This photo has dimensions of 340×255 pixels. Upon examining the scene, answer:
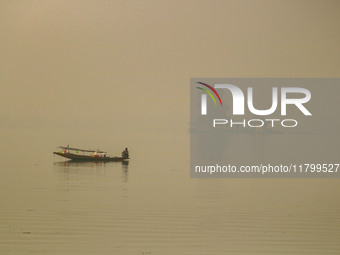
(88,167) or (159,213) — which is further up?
(88,167)

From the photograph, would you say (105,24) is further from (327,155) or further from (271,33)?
(327,155)

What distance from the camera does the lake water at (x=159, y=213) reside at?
4219 millimetres

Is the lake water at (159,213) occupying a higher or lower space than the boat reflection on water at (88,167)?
lower

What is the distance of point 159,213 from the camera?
5.36m

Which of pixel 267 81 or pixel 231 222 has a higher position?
pixel 267 81

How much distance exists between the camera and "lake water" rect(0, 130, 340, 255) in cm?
422

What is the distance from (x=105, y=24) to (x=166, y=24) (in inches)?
39.8

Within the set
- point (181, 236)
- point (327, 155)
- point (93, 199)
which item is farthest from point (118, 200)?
point (327, 155)

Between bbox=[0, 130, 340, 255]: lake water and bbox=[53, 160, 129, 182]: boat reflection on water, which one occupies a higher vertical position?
bbox=[53, 160, 129, 182]: boat reflection on water

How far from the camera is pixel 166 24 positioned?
29.8 ft

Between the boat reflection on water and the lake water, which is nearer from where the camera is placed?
the lake water

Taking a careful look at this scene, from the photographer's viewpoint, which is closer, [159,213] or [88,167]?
[159,213]

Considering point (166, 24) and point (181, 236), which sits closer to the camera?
point (181, 236)

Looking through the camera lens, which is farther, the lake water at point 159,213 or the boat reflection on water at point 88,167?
the boat reflection on water at point 88,167
